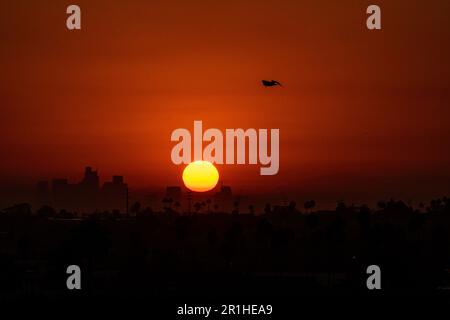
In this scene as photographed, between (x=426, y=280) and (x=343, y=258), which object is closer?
(x=426, y=280)

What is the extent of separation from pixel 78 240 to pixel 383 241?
5289 centimetres

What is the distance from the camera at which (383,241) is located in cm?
18050

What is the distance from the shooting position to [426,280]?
132000 mm

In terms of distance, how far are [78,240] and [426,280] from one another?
2324 inches
